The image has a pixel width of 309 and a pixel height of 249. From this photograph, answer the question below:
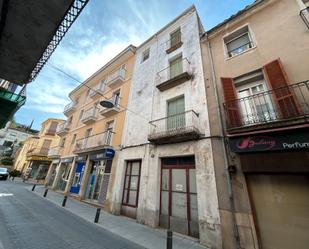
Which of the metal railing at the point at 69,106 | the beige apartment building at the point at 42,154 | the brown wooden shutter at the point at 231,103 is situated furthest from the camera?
the beige apartment building at the point at 42,154

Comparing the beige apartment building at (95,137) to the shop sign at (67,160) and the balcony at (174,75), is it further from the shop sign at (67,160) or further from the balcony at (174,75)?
the balcony at (174,75)

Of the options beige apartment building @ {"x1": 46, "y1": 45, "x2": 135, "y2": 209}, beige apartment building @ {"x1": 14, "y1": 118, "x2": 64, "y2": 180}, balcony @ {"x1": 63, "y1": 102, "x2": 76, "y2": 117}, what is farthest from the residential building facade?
beige apartment building @ {"x1": 14, "y1": 118, "x2": 64, "y2": 180}

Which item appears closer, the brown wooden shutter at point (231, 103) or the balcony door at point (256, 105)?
the balcony door at point (256, 105)

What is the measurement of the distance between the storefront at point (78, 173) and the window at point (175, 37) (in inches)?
475

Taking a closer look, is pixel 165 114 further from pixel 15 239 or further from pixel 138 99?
pixel 15 239

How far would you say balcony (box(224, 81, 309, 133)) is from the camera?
5.18 metres

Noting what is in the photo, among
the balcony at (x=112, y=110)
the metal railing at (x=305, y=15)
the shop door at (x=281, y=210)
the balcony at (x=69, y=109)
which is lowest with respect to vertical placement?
the shop door at (x=281, y=210)

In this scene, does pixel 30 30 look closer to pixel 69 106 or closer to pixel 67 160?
pixel 67 160

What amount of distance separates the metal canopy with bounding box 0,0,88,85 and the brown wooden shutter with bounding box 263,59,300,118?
671 centimetres

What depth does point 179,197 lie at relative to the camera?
24.0ft

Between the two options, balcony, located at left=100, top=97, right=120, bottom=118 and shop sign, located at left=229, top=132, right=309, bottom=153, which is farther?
balcony, located at left=100, top=97, right=120, bottom=118

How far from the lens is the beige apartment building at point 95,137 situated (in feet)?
37.5

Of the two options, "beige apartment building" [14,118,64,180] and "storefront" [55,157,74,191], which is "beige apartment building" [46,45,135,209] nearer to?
"storefront" [55,157,74,191]

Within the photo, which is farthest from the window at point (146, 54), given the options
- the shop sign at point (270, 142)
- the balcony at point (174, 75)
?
the shop sign at point (270, 142)
